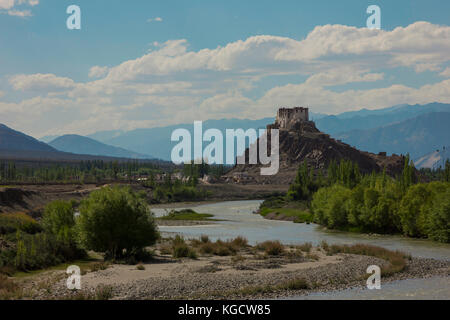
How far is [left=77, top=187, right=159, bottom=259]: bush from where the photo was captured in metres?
49.2

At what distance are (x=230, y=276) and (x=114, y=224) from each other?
12.8 metres

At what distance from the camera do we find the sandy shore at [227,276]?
36.6m

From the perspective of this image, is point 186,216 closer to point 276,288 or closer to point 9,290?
point 276,288

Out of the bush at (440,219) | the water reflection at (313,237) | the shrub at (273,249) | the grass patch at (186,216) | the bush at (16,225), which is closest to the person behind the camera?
the bush at (16,225)

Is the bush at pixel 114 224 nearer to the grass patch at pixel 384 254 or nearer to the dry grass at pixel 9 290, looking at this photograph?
the dry grass at pixel 9 290

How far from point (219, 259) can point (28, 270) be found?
1711 cm

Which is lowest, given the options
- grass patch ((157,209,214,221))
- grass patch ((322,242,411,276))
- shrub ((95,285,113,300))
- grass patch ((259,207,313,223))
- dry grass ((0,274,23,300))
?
grass patch ((157,209,214,221))

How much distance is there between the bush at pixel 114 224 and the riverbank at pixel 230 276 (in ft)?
9.05

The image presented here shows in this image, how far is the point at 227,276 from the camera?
4234 cm

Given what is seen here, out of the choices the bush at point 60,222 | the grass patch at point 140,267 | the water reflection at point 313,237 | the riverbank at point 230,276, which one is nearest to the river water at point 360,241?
the water reflection at point 313,237

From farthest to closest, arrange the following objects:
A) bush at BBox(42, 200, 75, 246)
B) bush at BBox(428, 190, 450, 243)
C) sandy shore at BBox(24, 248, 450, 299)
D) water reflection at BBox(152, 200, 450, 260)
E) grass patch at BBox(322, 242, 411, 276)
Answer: bush at BBox(428, 190, 450, 243), water reflection at BBox(152, 200, 450, 260), bush at BBox(42, 200, 75, 246), grass patch at BBox(322, 242, 411, 276), sandy shore at BBox(24, 248, 450, 299)

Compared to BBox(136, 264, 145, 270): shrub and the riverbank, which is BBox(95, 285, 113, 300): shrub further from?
BBox(136, 264, 145, 270): shrub

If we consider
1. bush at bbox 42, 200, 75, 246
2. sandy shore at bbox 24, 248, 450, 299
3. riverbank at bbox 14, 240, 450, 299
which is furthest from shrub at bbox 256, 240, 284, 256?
bush at bbox 42, 200, 75, 246

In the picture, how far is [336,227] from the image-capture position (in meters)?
→ 93.8
